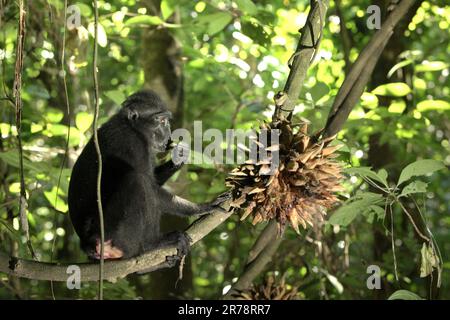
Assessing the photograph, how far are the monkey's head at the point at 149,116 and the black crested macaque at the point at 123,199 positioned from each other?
19cm

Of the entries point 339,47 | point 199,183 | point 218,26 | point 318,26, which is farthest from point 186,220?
point 318,26

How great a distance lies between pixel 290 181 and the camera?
8.55 feet

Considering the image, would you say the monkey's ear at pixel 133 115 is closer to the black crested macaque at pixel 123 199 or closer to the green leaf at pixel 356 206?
the black crested macaque at pixel 123 199

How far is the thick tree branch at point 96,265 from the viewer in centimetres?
267

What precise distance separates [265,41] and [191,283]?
2893 mm

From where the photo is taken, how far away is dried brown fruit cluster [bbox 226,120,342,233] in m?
2.59

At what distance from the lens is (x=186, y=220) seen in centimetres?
612

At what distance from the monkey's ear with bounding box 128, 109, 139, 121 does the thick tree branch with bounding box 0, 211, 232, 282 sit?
2.13 meters

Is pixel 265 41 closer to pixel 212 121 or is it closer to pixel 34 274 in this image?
pixel 212 121

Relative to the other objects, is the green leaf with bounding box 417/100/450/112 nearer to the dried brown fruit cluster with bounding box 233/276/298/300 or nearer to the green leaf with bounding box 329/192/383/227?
the green leaf with bounding box 329/192/383/227

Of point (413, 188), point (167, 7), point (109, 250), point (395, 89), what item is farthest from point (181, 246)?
point (167, 7)

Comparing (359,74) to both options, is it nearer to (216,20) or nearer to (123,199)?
(216,20)

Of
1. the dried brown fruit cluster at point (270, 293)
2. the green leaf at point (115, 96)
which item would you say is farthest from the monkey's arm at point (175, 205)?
the dried brown fruit cluster at point (270, 293)

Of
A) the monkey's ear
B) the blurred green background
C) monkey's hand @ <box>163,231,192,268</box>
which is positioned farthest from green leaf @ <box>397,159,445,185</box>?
the monkey's ear
